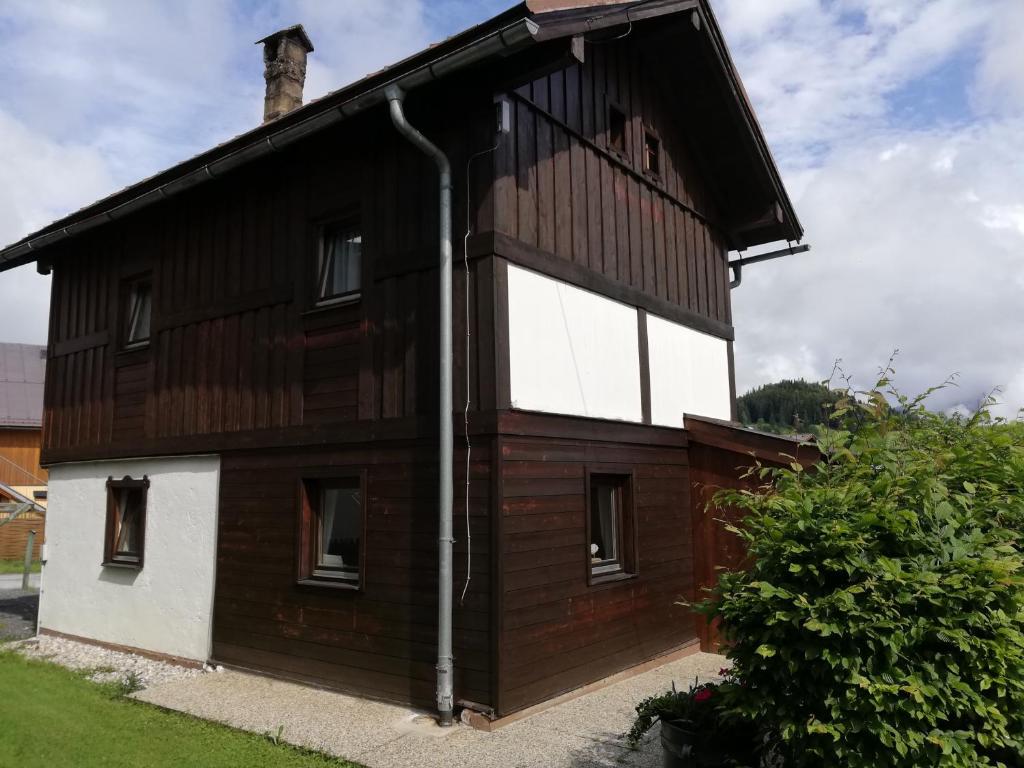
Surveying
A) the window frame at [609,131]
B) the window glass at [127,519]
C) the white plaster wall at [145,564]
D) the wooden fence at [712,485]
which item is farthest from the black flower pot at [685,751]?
the window glass at [127,519]

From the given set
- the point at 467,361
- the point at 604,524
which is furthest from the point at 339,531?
the point at 604,524

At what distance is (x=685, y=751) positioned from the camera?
4.69 m

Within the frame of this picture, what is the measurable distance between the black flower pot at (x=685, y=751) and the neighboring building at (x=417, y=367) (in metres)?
1.88

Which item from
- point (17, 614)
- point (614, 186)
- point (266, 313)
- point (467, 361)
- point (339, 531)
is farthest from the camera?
point (17, 614)

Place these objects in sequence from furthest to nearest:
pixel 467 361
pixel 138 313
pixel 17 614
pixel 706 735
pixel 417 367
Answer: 1. pixel 17 614
2. pixel 138 313
3. pixel 417 367
4. pixel 467 361
5. pixel 706 735

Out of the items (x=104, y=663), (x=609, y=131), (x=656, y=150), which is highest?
(x=656, y=150)

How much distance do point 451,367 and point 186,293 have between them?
15.5 feet

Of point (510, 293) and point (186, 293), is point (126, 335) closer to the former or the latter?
point (186, 293)

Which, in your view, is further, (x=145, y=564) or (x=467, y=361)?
(x=145, y=564)

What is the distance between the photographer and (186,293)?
982 centimetres

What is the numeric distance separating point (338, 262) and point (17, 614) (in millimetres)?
9352

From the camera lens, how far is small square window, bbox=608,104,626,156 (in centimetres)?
917

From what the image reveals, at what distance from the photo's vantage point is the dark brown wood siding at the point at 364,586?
6.68 metres

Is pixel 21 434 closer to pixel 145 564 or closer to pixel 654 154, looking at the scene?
pixel 145 564
